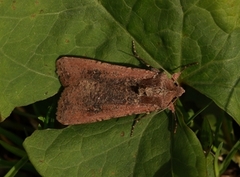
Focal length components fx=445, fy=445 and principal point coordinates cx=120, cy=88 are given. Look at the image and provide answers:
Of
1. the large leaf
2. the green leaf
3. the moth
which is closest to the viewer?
the large leaf

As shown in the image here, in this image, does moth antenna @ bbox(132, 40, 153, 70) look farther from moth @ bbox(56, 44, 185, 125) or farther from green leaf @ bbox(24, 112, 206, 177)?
green leaf @ bbox(24, 112, 206, 177)

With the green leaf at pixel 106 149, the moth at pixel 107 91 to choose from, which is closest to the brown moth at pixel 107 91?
the moth at pixel 107 91

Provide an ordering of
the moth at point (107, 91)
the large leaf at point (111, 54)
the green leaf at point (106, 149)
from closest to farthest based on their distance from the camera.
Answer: the large leaf at point (111, 54) → the green leaf at point (106, 149) → the moth at point (107, 91)

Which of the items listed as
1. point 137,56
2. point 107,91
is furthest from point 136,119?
point 137,56

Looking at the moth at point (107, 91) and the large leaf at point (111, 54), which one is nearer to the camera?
the large leaf at point (111, 54)

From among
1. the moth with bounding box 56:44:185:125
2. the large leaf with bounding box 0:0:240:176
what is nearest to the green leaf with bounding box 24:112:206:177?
the large leaf with bounding box 0:0:240:176

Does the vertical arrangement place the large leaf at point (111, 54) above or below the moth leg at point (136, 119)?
above

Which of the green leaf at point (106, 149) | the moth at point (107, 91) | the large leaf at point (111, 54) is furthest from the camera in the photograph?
the moth at point (107, 91)

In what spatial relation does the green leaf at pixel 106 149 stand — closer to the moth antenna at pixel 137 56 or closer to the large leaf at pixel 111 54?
the large leaf at pixel 111 54
